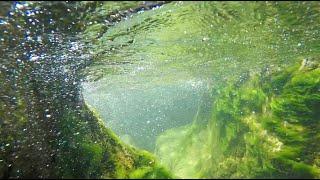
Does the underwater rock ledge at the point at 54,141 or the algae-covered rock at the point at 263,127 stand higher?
the underwater rock ledge at the point at 54,141

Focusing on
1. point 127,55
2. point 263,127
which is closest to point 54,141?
point 127,55

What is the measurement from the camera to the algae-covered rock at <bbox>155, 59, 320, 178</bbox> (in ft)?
28.0

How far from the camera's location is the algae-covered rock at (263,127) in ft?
28.0

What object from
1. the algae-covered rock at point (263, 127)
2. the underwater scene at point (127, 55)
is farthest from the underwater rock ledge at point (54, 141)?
the algae-covered rock at point (263, 127)

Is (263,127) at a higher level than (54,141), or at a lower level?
lower

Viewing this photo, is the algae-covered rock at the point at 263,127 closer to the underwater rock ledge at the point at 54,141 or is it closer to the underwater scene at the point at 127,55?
the underwater scene at the point at 127,55

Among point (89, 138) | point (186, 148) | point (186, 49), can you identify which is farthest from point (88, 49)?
point (186, 148)

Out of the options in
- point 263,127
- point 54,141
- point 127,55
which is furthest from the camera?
point 127,55

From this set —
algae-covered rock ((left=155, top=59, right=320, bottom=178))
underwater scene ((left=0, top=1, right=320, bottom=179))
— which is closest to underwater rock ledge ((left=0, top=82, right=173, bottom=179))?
underwater scene ((left=0, top=1, right=320, bottom=179))

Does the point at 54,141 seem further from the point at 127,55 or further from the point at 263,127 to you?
the point at 263,127

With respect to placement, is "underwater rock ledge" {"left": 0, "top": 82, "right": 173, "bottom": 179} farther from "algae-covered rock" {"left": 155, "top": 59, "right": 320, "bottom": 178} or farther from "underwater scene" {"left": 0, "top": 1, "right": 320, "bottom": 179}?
"algae-covered rock" {"left": 155, "top": 59, "right": 320, "bottom": 178}

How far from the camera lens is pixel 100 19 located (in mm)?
5777

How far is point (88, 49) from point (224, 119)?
9342 mm

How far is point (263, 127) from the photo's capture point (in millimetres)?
10141
